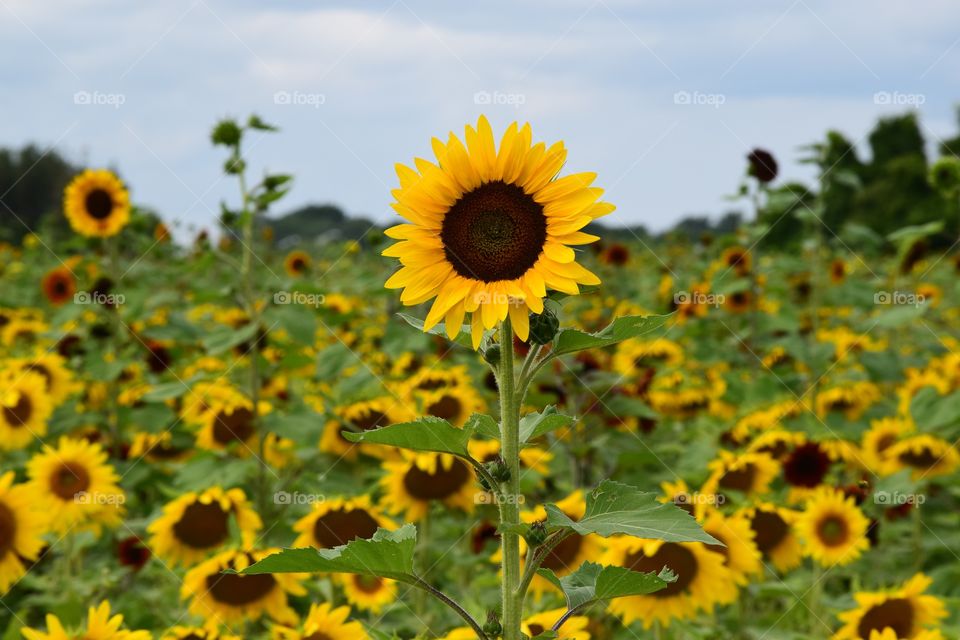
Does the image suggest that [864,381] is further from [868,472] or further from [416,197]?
[416,197]

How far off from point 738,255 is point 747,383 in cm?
237

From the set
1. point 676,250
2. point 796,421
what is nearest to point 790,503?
point 796,421

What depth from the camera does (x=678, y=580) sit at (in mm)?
2734

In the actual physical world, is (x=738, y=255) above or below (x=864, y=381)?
above

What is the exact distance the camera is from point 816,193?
18.5 ft

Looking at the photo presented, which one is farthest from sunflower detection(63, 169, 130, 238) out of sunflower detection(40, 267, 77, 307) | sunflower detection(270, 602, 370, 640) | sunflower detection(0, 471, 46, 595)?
sunflower detection(270, 602, 370, 640)

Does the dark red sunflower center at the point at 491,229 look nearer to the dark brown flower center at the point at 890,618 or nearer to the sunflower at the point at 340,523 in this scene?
the sunflower at the point at 340,523

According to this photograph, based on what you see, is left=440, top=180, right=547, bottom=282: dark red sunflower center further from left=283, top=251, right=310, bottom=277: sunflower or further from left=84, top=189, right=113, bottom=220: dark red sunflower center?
left=283, top=251, right=310, bottom=277: sunflower

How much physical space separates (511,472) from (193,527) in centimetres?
210

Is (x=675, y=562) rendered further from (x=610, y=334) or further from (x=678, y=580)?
(x=610, y=334)

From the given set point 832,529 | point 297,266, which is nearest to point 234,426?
point 832,529

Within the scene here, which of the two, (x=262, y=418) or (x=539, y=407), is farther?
(x=539, y=407)

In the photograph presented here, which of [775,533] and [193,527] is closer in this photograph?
[775,533]

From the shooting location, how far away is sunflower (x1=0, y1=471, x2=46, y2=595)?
298 centimetres
